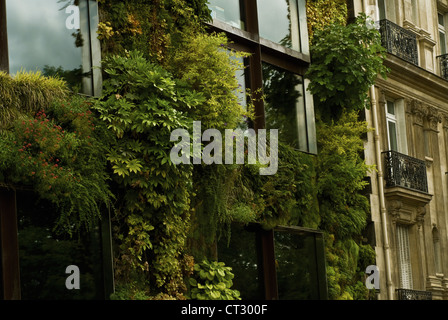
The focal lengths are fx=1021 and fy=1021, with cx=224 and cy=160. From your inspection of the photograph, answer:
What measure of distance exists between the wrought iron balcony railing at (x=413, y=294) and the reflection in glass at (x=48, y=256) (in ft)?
34.4

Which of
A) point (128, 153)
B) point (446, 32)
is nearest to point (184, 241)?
point (128, 153)

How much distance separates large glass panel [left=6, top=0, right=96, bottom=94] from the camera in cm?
1695

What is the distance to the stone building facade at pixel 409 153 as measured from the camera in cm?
2567

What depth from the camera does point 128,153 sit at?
1756 cm

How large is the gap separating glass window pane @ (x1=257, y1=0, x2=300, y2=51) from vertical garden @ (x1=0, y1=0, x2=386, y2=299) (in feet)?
6.35

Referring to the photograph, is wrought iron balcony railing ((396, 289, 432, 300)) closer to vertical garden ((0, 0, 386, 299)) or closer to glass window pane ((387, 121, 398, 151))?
glass window pane ((387, 121, 398, 151))

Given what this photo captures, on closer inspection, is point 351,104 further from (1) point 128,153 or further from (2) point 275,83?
(1) point 128,153

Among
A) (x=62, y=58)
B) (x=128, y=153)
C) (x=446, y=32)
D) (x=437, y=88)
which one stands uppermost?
(x=446, y=32)

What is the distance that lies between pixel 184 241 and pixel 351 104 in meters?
6.95

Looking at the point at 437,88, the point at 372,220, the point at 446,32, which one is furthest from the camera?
the point at 446,32

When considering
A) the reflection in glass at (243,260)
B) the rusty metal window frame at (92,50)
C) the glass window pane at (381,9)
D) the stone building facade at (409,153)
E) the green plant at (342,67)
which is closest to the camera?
the rusty metal window frame at (92,50)

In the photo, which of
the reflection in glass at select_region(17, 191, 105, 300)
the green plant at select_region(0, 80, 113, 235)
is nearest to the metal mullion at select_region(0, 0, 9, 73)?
the green plant at select_region(0, 80, 113, 235)

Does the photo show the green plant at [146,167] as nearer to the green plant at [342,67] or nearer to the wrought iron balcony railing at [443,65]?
the green plant at [342,67]

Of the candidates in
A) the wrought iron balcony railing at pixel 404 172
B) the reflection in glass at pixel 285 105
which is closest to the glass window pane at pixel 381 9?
the wrought iron balcony railing at pixel 404 172
